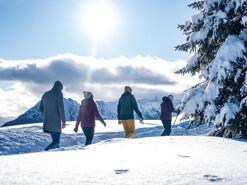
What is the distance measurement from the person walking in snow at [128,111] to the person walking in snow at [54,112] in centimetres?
283

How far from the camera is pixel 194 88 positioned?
30.3ft

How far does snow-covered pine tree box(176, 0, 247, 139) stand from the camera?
7.33m

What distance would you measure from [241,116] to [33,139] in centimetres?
947

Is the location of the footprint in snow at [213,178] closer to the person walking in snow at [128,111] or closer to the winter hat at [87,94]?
the winter hat at [87,94]

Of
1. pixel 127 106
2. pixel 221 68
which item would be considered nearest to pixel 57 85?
pixel 127 106

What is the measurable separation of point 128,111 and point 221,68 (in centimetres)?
383

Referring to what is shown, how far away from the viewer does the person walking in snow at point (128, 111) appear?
951 centimetres

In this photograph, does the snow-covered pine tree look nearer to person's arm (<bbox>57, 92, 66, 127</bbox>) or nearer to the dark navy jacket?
the dark navy jacket

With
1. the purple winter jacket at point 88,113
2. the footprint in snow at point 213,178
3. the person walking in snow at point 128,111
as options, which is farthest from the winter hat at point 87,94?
the footprint in snow at point 213,178

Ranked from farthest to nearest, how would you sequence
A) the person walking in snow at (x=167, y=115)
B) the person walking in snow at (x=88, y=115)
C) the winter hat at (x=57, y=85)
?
the person walking in snow at (x=167, y=115) < the person walking in snow at (x=88, y=115) < the winter hat at (x=57, y=85)

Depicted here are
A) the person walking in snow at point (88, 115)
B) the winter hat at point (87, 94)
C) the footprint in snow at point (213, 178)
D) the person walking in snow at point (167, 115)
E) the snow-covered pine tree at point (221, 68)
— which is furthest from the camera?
the person walking in snow at point (167, 115)

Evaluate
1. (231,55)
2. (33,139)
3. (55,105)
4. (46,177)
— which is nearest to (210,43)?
(231,55)

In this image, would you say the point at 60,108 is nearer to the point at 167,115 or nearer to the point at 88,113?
the point at 88,113

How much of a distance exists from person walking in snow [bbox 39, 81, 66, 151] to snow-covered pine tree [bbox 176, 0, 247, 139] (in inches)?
174
